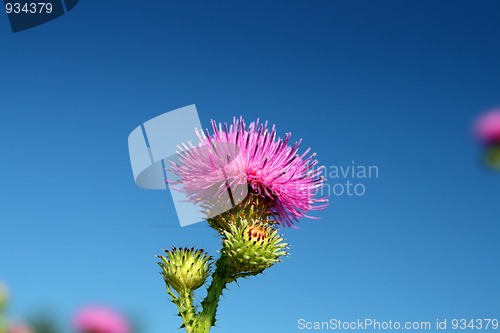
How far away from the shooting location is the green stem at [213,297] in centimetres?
480

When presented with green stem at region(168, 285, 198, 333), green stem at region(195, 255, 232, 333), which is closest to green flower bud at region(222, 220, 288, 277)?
green stem at region(195, 255, 232, 333)

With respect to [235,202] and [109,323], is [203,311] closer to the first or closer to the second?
[235,202]

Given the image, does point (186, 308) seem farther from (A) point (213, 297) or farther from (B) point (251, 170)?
(B) point (251, 170)

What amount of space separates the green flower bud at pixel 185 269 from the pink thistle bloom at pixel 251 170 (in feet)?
2.48

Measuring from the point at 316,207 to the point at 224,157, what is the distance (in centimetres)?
119

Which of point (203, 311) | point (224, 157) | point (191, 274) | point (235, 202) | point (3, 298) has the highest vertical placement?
point (224, 157)

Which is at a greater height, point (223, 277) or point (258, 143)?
point (258, 143)

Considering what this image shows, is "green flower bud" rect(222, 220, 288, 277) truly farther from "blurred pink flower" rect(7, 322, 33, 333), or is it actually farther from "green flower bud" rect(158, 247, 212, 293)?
"blurred pink flower" rect(7, 322, 33, 333)

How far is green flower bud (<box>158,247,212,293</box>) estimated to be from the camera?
5.06 meters

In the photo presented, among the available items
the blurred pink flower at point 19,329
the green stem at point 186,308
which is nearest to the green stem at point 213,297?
the green stem at point 186,308

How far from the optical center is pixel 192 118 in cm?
630

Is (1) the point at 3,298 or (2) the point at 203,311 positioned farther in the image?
(2) the point at 203,311

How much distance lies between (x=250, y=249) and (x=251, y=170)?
955 millimetres

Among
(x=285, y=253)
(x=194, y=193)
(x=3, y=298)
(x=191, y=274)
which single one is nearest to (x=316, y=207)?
(x=285, y=253)
